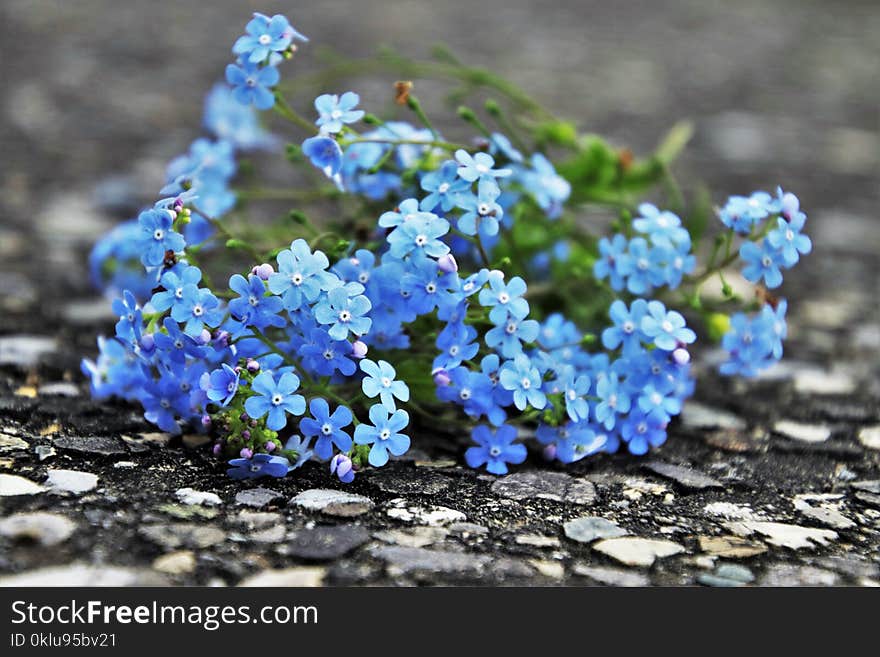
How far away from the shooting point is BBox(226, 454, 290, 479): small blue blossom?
2084 mm

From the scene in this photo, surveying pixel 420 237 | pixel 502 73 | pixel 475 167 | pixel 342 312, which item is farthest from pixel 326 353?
pixel 502 73

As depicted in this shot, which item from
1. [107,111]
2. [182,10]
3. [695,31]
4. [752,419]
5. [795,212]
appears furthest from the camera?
[695,31]

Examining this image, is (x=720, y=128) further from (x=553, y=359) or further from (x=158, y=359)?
(x=158, y=359)

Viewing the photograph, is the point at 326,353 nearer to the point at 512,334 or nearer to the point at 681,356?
the point at 512,334

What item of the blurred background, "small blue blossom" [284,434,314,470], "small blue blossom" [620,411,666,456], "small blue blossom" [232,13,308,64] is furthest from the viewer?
the blurred background

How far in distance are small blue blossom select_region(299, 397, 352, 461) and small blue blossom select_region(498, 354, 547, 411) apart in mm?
344

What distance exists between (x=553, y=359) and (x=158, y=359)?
2.86ft

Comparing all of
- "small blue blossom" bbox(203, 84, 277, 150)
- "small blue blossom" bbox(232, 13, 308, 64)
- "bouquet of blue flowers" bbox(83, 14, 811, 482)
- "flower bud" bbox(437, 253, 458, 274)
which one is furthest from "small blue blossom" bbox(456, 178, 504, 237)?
"small blue blossom" bbox(203, 84, 277, 150)

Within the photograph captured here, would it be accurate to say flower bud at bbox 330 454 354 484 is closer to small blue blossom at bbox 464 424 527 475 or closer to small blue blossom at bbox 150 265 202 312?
small blue blossom at bbox 464 424 527 475

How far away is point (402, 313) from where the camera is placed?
7.14 feet

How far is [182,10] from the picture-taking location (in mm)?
8156

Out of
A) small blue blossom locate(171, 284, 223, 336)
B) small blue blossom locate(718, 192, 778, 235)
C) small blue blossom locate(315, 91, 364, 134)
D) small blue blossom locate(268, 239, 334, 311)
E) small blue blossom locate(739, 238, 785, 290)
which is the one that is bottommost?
small blue blossom locate(171, 284, 223, 336)

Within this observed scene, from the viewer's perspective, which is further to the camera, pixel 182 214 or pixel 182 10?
pixel 182 10
